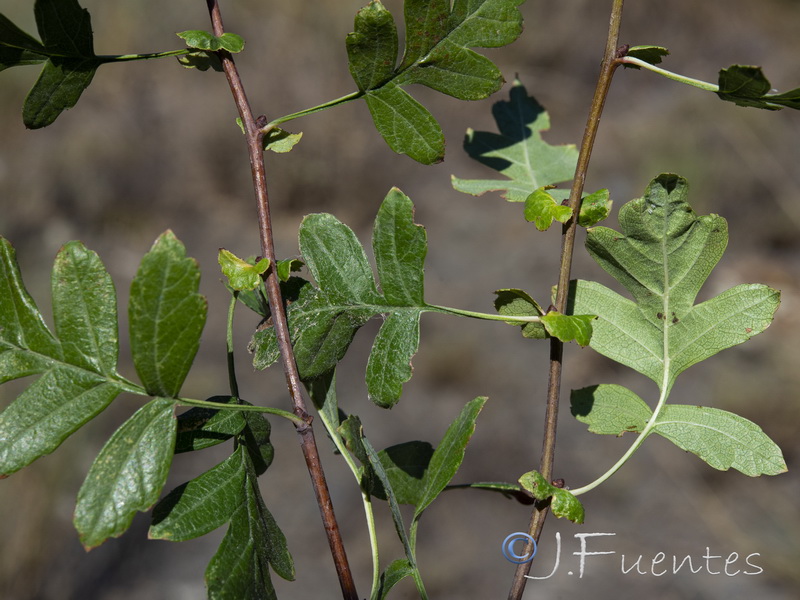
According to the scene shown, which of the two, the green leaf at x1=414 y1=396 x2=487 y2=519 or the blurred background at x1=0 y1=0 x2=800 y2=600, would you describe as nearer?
the green leaf at x1=414 y1=396 x2=487 y2=519

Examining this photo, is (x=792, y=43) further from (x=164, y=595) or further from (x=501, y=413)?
(x=164, y=595)

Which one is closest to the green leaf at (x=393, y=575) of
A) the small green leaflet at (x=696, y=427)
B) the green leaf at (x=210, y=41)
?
the small green leaflet at (x=696, y=427)

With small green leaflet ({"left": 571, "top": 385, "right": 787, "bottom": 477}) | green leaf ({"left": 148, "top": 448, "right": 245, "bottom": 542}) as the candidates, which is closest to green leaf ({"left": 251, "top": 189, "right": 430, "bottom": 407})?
green leaf ({"left": 148, "top": 448, "right": 245, "bottom": 542})

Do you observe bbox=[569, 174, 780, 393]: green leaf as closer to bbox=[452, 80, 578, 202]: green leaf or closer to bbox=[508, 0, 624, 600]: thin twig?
bbox=[508, 0, 624, 600]: thin twig

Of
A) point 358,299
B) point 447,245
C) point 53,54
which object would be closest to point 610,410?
point 358,299

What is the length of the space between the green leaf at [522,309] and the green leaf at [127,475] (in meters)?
0.35

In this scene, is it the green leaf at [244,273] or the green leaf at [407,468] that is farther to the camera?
the green leaf at [407,468]

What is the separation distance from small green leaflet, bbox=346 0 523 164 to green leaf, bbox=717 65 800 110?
0.70 feet

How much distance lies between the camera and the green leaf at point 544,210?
2.24 ft

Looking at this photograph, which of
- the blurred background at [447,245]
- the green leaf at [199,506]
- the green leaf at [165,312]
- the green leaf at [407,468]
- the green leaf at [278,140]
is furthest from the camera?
the blurred background at [447,245]

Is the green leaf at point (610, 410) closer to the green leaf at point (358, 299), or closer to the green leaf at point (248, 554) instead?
the green leaf at point (358, 299)

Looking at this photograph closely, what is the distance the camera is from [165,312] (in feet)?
1.80

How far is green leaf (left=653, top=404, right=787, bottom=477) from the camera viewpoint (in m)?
0.73

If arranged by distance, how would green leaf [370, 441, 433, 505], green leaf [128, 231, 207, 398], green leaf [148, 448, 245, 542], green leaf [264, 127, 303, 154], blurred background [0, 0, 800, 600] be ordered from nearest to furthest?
1. green leaf [128, 231, 207, 398]
2. green leaf [148, 448, 245, 542]
3. green leaf [264, 127, 303, 154]
4. green leaf [370, 441, 433, 505]
5. blurred background [0, 0, 800, 600]
